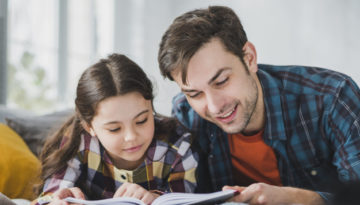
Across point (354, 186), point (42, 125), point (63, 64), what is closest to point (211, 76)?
point (354, 186)

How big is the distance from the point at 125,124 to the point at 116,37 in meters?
3.21

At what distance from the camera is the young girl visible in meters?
1.32

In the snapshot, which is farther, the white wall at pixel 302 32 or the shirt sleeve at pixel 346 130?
the white wall at pixel 302 32

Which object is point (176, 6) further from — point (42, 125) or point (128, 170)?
point (128, 170)

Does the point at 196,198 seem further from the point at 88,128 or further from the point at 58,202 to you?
the point at 88,128

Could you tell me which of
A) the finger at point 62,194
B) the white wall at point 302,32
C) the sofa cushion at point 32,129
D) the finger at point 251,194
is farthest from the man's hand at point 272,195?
the white wall at point 302,32

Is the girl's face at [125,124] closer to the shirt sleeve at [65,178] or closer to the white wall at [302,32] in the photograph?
the shirt sleeve at [65,178]

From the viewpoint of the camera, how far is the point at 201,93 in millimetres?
1340

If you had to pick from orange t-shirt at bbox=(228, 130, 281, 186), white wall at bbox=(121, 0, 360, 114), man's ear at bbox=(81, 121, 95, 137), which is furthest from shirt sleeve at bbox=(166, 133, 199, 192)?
white wall at bbox=(121, 0, 360, 114)

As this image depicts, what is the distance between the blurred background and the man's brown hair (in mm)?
1790

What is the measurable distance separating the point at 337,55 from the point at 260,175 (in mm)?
2652

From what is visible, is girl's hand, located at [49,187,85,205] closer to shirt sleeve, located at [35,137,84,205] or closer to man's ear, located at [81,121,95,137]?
shirt sleeve, located at [35,137,84,205]

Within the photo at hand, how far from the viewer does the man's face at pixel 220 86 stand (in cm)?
130

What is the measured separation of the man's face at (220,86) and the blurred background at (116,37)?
184 cm
